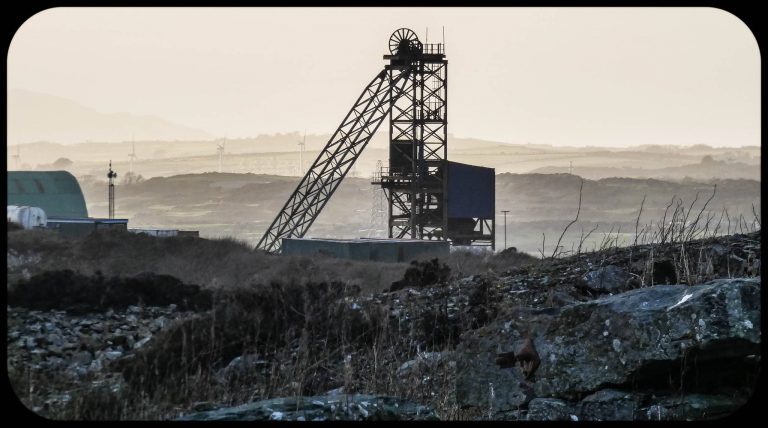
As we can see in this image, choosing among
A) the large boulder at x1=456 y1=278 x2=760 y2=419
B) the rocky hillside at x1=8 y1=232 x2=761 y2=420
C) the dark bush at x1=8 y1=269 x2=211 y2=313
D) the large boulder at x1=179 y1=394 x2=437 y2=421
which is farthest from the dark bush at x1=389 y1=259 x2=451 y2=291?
the large boulder at x1=179 y1=394 x2=437 y2=421

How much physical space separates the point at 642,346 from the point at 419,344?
3346 millimetres

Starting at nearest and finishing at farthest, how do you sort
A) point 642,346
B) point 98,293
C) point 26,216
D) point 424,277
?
point 642,346, point 98,293, point 424,277, point 26,216

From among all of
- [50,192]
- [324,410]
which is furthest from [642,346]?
[50,192]

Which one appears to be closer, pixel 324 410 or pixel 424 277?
pixel 324 410

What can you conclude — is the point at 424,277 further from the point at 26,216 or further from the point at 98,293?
the point at 26,216

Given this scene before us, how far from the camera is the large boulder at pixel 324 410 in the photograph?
4.80 meters

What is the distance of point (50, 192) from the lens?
3666cm

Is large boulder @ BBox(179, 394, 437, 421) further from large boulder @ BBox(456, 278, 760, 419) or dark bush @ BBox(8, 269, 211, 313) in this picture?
dark bush @ BBox(8, 269, 211, 313)

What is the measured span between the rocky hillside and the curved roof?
26655mm

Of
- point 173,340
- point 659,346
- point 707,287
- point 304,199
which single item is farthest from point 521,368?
point 304,199

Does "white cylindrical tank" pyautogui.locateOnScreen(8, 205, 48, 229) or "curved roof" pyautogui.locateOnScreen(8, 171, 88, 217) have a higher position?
"curved roof" pyautogui.locateOnScreen(8, 171, 88, 217)

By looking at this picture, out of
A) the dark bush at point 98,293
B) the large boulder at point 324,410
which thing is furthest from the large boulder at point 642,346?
the dark bush at point 98,293

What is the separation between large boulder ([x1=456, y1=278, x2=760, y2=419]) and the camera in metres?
5.51

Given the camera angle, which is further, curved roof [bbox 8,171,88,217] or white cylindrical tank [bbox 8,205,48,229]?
curved roof [bbox 8,171,88,217]
